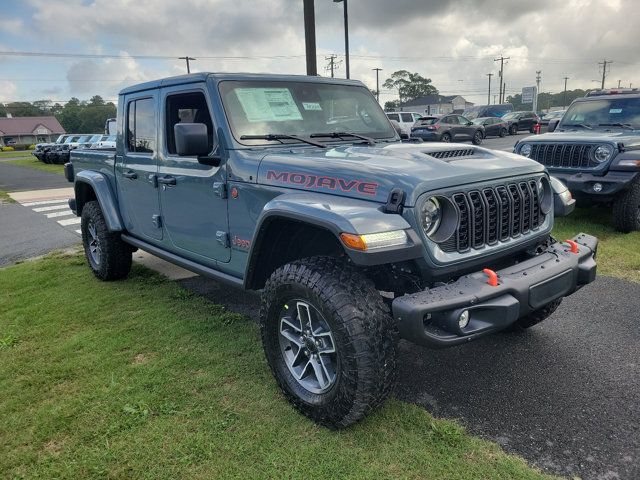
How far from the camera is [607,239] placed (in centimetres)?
629

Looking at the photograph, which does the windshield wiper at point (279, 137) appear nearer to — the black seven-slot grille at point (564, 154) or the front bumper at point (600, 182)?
the front bumper at point (600, 182)

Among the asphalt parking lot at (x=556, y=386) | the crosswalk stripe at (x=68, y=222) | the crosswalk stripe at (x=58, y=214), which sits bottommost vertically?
the crosswalk stripe at (x=68, y=222)

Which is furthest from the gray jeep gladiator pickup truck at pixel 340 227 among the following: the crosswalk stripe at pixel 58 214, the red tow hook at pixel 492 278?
the crosswalk stripe at pixel 58 214

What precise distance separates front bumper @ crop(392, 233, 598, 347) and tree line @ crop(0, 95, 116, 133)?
88.3 m

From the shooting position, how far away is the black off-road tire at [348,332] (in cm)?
239

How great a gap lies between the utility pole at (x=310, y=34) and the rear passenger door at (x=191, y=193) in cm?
720

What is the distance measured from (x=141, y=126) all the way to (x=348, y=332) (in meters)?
2.99

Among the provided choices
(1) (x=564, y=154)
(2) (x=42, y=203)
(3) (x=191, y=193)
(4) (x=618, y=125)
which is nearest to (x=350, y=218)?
(3) (x=191, y=193)

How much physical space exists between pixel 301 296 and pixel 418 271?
631 mm

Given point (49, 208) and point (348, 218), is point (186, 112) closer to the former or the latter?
point (348, 218)

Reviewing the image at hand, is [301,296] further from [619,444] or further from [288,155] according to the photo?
[619,444]

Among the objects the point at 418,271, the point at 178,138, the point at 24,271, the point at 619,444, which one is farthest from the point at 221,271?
the point at 24,271

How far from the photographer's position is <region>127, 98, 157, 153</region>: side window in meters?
4.16

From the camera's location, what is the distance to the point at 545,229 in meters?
3.22
